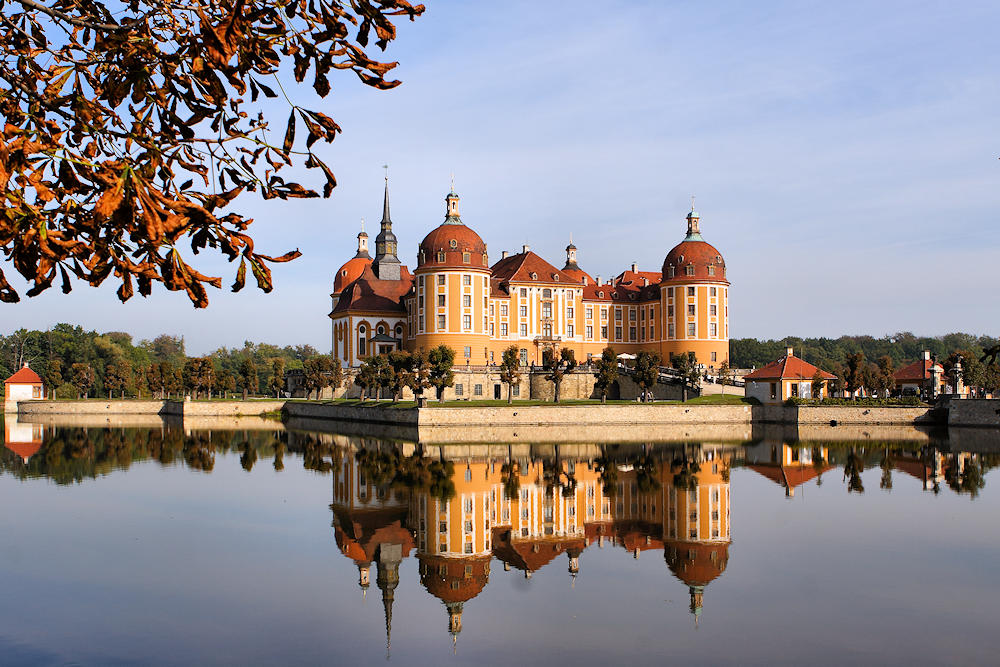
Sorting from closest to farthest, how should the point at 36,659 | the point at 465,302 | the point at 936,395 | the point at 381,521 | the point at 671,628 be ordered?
the point at 36,659
the point at 671,628
the point at 381,521
the point at 936,395
the point at 465,302

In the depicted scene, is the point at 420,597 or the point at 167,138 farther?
the point at 420,597

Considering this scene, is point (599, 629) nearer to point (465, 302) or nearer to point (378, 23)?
point (378, 23)

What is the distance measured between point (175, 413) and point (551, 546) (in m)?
53.0

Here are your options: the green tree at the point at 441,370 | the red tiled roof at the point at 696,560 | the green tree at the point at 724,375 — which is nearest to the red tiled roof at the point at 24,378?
the green tree at the point at 441,370

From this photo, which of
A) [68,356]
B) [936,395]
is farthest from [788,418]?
[68,356]

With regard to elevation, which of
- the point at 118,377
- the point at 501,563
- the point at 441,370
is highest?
the point at 441,370

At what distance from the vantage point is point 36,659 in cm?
1020

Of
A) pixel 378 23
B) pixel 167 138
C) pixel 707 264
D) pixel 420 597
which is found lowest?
pixel 420 597

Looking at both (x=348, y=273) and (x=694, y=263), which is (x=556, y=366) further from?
(x=348, y=273)

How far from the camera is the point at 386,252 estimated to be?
68.8 metres

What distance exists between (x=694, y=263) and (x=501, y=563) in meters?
47.8

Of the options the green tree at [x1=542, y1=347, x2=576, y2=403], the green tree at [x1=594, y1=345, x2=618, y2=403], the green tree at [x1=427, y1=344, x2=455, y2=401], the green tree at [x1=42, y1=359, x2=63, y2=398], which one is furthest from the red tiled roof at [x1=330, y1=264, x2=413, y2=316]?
the green tree at [x1=42, y1=359, x2=63, y2=398]

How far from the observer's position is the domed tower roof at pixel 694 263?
2382 inches

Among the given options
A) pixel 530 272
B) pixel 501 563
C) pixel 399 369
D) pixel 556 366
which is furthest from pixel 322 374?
pixel 501 563
